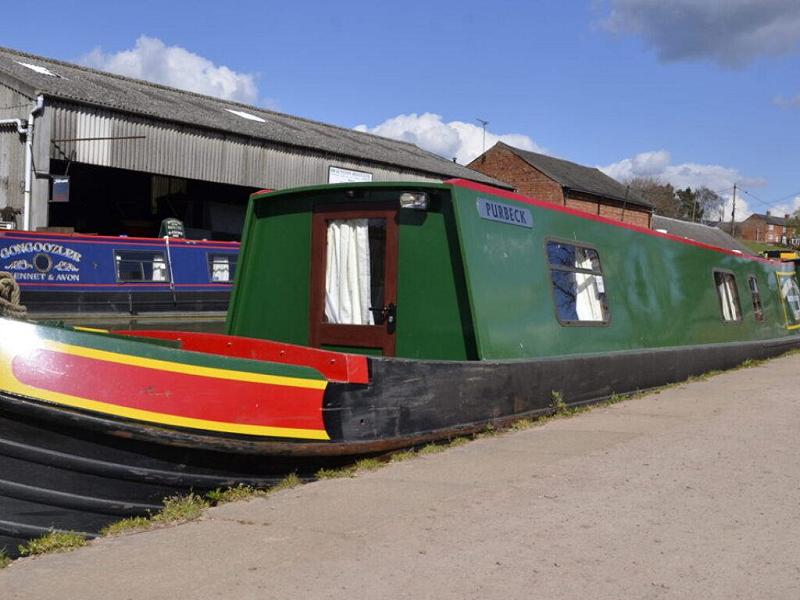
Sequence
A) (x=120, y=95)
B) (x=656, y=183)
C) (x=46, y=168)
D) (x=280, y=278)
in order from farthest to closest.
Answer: (x=656, y=183)
(x=120, y=95)
(x=46, y=168)
(x=280, y=278)

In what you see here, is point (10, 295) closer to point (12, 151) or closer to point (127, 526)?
point (127, 526)

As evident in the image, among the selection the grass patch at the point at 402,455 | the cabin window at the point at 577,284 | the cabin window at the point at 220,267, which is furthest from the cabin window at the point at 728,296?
the cabin window at the point at 220,267

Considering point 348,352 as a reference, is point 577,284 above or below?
above

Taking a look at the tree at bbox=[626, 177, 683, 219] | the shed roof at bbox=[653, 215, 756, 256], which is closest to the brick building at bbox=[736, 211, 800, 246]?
the tree at bbox=[626, 177, 683, 219]

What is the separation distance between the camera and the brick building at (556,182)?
1528 inches

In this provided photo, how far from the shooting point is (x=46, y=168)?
709 inches

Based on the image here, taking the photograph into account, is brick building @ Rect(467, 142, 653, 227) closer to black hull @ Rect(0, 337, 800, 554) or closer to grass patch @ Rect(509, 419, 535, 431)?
grass patch @ Rect(509, 419, 535, 431)

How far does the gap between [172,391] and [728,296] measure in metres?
9.46

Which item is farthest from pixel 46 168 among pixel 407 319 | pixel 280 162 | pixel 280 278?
pixel 407 319

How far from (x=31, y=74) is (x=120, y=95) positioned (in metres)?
2.25

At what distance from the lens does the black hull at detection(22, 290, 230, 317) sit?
13.9 m

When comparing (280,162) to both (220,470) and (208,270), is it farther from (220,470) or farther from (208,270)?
(220,470)

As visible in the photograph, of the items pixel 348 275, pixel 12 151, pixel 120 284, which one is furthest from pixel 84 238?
pixel 348 275

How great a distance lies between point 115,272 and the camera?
14945mm
